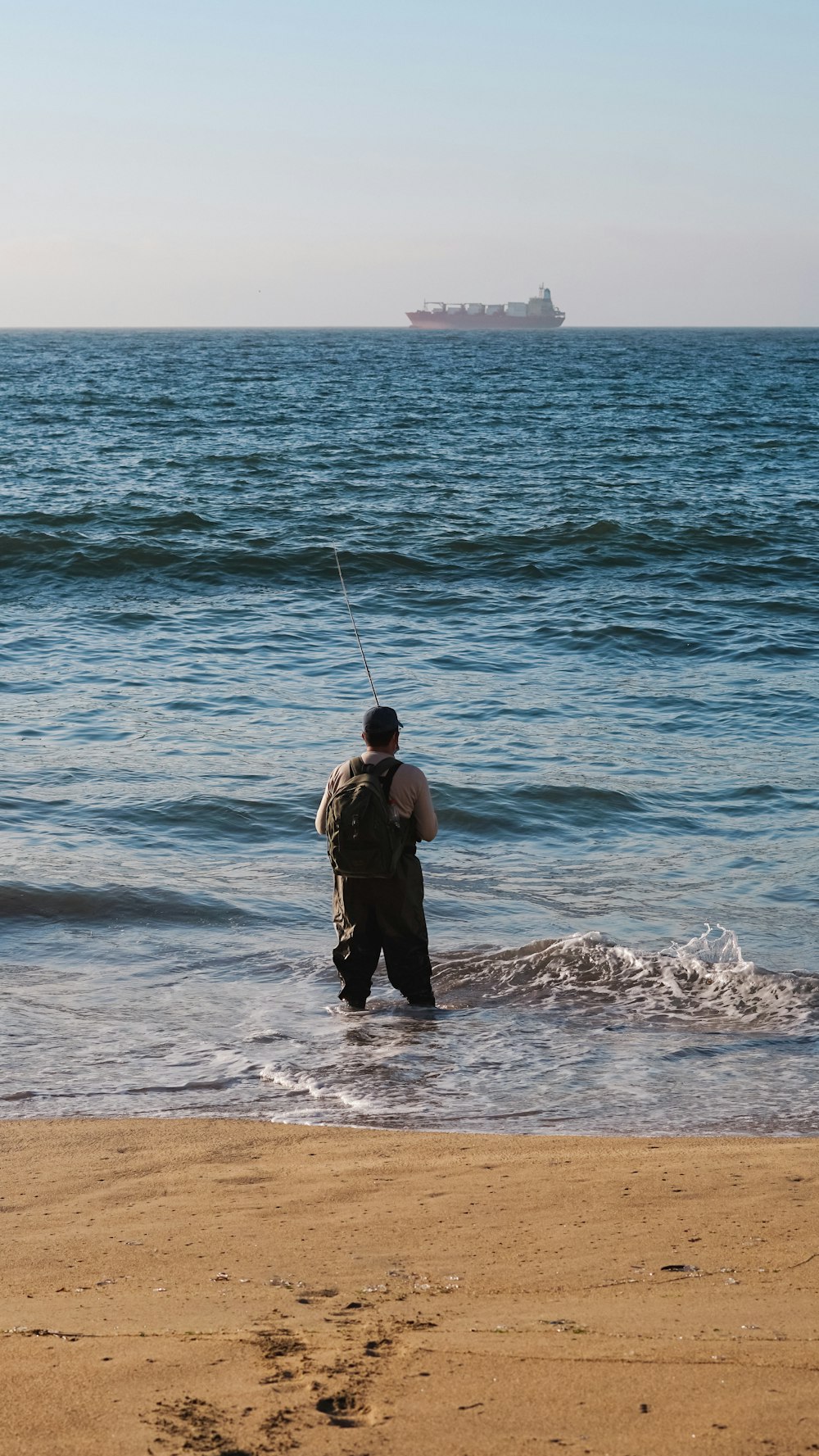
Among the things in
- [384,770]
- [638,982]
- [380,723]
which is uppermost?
[380,723]

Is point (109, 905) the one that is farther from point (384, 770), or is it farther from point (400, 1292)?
point (400, 1292)

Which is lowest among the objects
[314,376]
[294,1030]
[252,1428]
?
[294,1030]

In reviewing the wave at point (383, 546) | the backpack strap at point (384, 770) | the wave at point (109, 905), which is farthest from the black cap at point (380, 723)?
the wave at point (383, 546)

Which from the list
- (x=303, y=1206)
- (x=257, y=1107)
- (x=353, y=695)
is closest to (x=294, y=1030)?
(x=257, y=1107)

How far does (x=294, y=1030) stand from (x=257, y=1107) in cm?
90

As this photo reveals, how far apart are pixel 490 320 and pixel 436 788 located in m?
194

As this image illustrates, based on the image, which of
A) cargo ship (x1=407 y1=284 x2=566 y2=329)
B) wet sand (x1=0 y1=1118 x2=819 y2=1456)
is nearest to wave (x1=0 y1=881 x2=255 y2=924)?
wet sand (x1=0 y1=1118 x2=819 y2=1456)

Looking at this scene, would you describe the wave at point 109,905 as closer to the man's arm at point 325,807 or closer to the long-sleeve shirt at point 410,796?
the man's arm at point 325,807

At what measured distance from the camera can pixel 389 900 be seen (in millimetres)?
5801

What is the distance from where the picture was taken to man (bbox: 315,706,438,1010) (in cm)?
574

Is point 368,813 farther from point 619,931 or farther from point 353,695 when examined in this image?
point 353,695

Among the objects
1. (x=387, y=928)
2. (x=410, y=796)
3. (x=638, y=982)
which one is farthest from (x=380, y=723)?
(x=638, y=982)

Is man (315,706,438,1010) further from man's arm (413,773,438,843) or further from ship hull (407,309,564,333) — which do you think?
ship hull (407,309,564,333)

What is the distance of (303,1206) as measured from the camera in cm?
383
